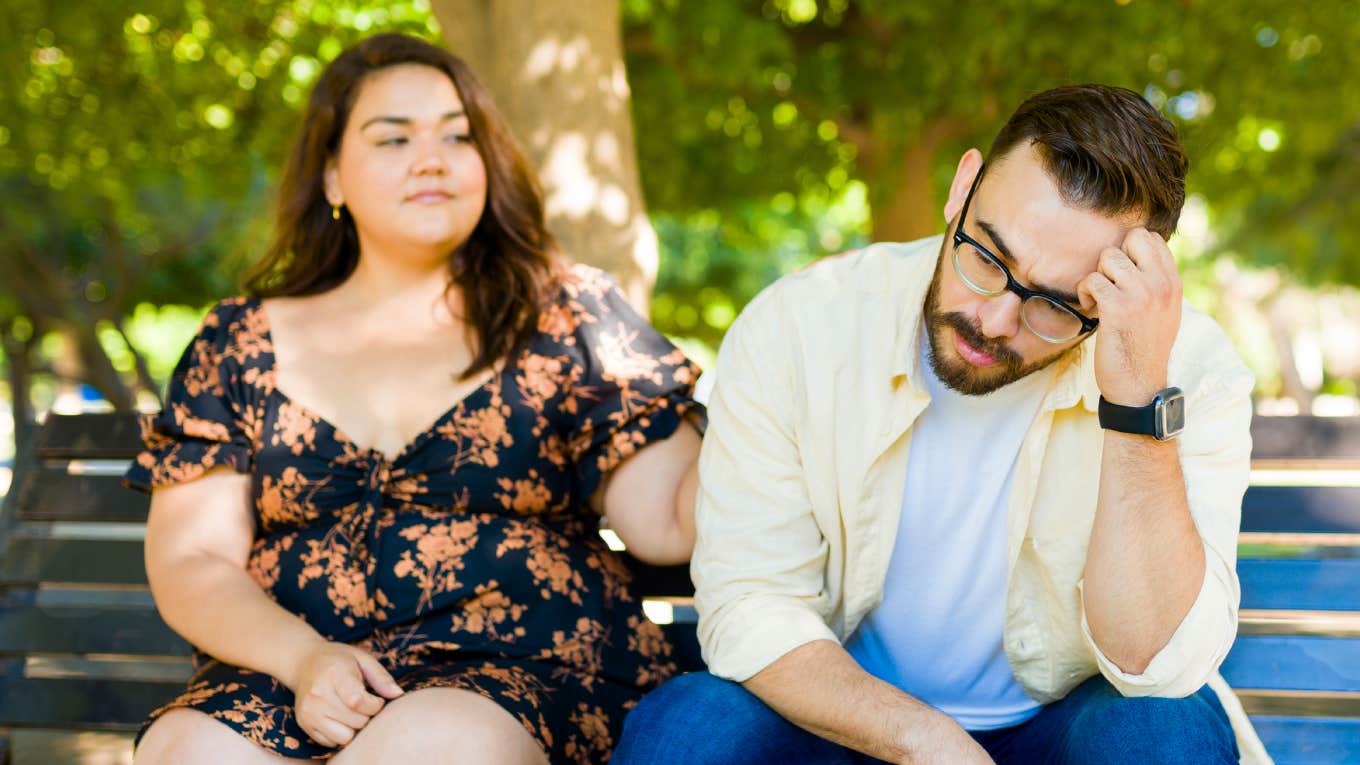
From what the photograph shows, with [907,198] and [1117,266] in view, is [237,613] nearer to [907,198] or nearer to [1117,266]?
[1117,266]

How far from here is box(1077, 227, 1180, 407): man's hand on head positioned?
2357 mm

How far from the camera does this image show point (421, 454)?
304 cm

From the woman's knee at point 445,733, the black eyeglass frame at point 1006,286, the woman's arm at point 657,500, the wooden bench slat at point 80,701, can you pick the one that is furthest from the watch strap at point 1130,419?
the wooden bench slat at point 80,701

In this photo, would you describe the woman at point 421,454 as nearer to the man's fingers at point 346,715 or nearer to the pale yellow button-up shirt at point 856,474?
the man's fingers at point 346,715

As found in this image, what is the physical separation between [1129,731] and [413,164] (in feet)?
6.38

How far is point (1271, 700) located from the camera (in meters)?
3.21

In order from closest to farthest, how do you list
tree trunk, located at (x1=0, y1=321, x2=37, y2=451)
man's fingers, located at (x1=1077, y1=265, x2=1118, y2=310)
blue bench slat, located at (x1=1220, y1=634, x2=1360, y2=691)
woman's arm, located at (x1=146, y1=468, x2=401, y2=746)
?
1. man's fingers, located at (x1=1077, y1=265, x2=1118, y2=310)
2. woman's arm, located at (x1=146, y1=468, x2=401, y2=746)
3. blue bench slat, located at (x1=1220, y1=634, x2=1360, y2=691)
4. tree trunk, located at (x1=0, y1=321, x2=37, y2=451)

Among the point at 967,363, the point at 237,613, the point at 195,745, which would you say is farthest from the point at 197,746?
the point at 967,363

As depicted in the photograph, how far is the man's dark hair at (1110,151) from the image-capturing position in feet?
7.64

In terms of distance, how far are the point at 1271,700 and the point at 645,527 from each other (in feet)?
5.04

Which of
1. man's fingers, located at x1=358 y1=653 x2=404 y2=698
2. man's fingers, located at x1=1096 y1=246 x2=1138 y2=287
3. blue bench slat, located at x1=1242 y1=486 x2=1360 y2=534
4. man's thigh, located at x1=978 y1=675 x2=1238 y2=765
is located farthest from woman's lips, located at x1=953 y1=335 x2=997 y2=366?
man's fingers, located at x1=358 y1=653 x2=404 y2=698

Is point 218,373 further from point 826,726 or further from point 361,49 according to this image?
point 826,726

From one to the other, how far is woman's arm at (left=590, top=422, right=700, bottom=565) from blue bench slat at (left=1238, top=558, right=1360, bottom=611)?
1316mm

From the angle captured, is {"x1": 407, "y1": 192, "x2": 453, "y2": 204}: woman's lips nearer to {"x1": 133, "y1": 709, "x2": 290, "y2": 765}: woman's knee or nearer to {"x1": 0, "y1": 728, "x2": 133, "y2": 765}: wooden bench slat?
{"x1": 133, "y1": 709, "x2": 290, "y2": 765}: woman's knee
